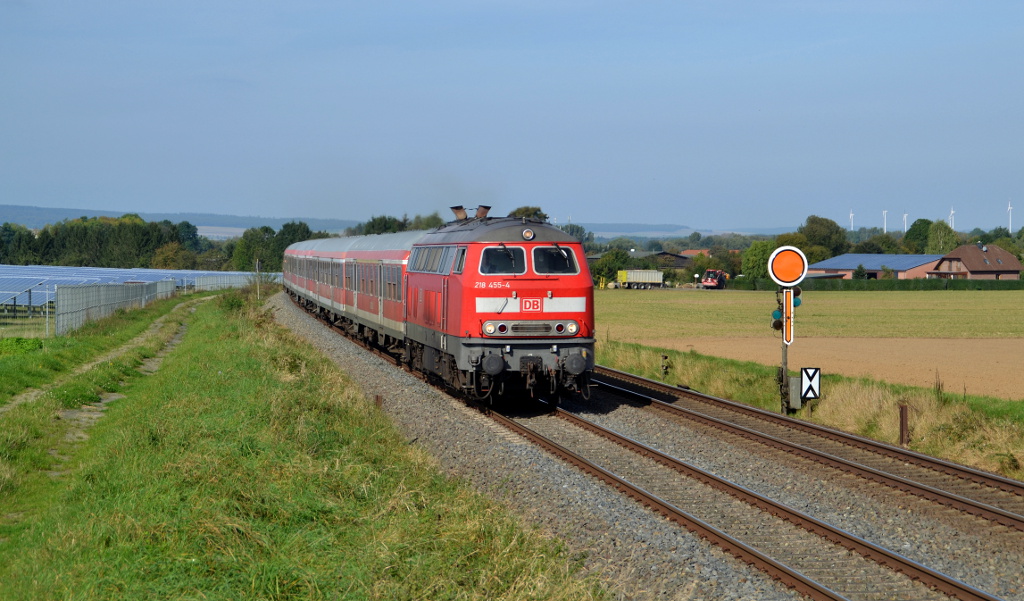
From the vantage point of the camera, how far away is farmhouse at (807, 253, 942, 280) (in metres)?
133

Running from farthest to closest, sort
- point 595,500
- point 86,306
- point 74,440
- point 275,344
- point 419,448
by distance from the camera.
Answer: point 86,306 < point 275,344 < point 74,440 < point 419,448 < point 595,500

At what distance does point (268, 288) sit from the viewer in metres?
74.3

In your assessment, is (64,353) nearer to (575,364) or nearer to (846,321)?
(575,364)

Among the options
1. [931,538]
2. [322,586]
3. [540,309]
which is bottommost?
[931,538]


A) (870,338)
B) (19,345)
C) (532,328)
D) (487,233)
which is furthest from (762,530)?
(870,338)

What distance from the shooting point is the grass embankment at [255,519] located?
22.2 ft

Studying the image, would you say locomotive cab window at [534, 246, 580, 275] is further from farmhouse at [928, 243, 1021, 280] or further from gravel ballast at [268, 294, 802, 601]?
farmhouse at [928, 243, 1021, 280]

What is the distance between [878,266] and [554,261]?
132 metres

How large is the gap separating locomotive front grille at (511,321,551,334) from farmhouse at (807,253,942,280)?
123 metres

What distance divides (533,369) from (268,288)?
201 feet

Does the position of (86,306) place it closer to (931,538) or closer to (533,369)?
(533,369)

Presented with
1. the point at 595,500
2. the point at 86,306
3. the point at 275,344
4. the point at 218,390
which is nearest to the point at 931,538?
the point at 595,500

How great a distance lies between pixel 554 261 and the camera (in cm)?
1706

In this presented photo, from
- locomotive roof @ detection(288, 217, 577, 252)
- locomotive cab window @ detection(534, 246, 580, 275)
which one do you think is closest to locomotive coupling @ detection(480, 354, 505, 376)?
locomotive cab window @ detection(534, 246, 580, 275)
